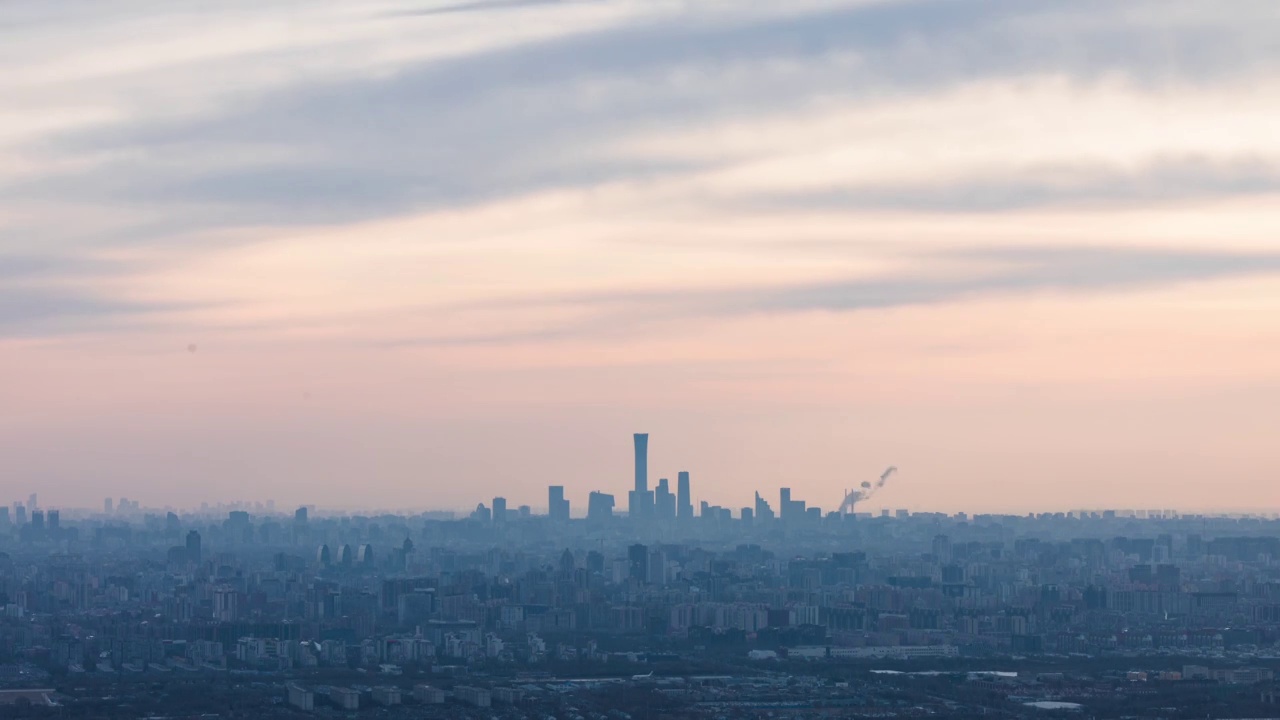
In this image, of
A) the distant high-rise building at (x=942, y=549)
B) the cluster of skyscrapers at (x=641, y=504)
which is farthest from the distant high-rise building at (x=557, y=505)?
the distant high-rise building at (x=942, y=549)

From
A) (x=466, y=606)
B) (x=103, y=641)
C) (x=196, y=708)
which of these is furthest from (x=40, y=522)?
(x=196, y=708)

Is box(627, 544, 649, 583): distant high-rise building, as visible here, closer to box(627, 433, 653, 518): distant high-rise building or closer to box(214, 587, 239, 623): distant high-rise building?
box(214, 587, 239, 623): distant high-rise building

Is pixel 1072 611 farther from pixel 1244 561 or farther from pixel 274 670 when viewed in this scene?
pixel 1244 561

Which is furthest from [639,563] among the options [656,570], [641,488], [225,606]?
[641,488]

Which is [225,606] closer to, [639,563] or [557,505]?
[639,563]

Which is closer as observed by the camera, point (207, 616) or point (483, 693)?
point (483, 693)

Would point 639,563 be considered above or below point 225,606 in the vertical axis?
above

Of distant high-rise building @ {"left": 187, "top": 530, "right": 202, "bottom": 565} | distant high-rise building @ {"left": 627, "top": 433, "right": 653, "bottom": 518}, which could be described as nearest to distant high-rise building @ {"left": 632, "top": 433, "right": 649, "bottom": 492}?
distant high-rise building @ {"left": 627, "top": 433, "right": 653, "bottom": 518}
